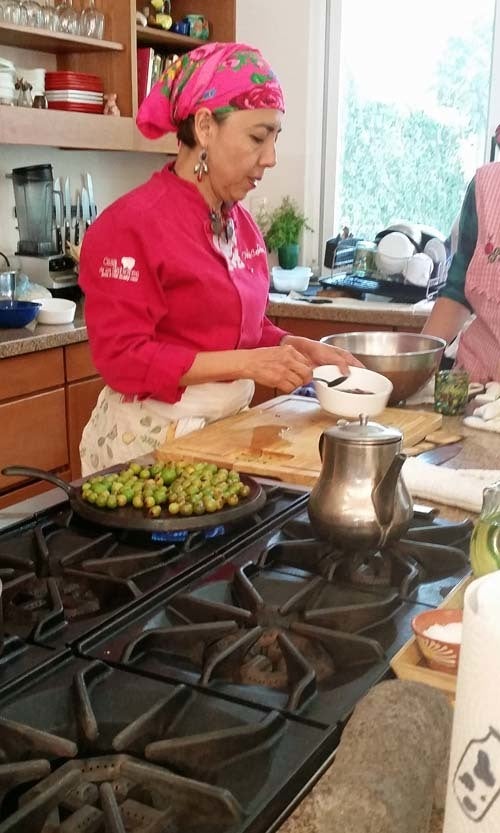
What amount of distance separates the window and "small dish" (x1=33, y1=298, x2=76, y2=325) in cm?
162

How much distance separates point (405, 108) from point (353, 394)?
8.82 ft

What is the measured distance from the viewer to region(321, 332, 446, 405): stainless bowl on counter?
197 cm

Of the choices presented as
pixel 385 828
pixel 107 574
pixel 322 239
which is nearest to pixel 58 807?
pixel 385 828

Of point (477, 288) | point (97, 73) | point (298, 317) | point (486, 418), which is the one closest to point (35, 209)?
point (97, 73)

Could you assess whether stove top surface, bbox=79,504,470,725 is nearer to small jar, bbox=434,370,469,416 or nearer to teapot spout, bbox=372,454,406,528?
teapot spout, bbox=372,454,406,528

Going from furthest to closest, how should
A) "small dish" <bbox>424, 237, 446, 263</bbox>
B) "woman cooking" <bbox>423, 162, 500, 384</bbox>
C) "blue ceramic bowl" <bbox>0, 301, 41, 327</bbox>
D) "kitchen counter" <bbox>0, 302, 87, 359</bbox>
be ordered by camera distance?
"small dish" <bbox>424, 237, 446, 263</bbox> → "blue ceramic bowl" <bbox>0, 301, 41, 327</bbox> → "kitchen counter" <bbox>0, 302, 87, 359</bbox> → "woman cooking" <bbox>423, 162, 500, 384</bbox>

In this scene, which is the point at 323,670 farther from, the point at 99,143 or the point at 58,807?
the point at 99,143

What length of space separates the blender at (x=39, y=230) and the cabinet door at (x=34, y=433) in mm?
583

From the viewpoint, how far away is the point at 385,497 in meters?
1.17

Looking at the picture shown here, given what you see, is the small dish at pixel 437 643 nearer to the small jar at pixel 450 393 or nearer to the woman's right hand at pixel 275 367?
the woman's right hand at pixel 275 367

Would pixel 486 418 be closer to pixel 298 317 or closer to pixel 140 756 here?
pixel 140 756

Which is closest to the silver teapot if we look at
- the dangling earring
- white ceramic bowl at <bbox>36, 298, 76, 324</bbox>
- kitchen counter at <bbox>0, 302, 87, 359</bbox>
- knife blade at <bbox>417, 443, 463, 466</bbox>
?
knife blade at <bbox>417, 443, 463, 466</bbox>

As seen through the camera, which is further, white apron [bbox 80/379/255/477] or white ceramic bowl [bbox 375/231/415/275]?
white ceramic bowl [bbox 375/231/415/275]

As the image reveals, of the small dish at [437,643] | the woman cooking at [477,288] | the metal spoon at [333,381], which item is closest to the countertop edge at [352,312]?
the woman cooking at [477,288]
